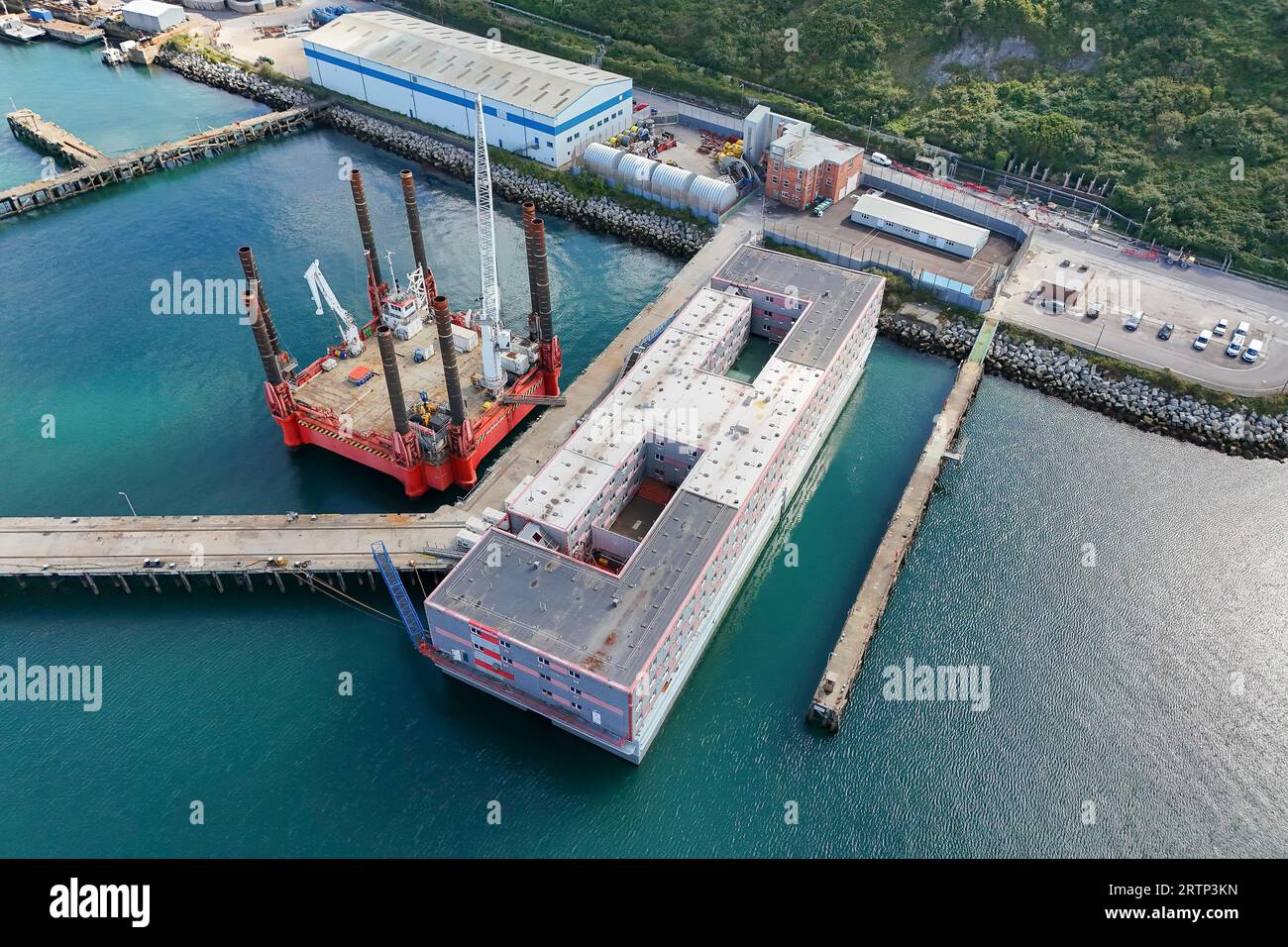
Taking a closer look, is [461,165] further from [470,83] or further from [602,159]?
[602,159]

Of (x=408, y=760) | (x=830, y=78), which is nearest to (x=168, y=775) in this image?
(x=408, y=760)

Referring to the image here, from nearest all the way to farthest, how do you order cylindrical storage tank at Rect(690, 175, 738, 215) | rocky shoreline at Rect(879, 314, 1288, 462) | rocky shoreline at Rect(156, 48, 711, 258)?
1. rocky shoreline at Rect(879, 314, 1288, 462)
2. cylindrical storage tank at Rect(690, 175, 738, 215)
3. rocky shoreline at Rect(156, 48, 711, 258)

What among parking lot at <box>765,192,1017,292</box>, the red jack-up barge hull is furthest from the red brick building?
the red jack-up barge hull

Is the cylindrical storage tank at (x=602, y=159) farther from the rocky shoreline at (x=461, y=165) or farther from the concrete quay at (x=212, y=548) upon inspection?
the concrete quay at (x=212, y=548)

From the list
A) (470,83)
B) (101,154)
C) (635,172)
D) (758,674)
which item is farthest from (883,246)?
(101,154)

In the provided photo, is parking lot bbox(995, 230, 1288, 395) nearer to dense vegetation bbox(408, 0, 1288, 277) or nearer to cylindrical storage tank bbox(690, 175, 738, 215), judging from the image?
dense vegetation bbox(408, 0, 1288, 277)

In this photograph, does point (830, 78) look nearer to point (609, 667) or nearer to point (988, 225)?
point (988, 225)
